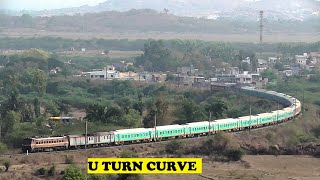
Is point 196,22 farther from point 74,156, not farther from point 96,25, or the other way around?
point 74,156

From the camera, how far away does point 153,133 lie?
3341cm

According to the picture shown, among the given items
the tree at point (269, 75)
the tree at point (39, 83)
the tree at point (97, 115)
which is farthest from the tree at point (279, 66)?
the tree at point (97, 115)

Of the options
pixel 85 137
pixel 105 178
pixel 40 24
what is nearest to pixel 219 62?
pixel 85 137

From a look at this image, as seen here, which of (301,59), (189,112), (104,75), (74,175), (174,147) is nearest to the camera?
(74,175)

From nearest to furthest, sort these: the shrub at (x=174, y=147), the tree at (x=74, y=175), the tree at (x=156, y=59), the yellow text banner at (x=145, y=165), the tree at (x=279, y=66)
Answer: the yellow text banner at (x=145, y=165) → the tree at (x=74, y=175) → the shrub at (x=174, y=147) → the tree at (x=279, y=66) → the tree at (x=156, y=59)

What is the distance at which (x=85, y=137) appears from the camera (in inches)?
1224

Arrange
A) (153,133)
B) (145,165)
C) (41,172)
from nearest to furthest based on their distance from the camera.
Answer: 1. (145,165)
2. (41,172)
3. (153,133)

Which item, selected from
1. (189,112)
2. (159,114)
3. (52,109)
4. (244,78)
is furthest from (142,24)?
(159,114)

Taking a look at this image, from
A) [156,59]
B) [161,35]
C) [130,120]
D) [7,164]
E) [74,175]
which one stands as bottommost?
[161,35]

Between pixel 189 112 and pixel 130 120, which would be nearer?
pixel 130 120

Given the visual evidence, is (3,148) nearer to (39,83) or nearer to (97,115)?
(97,115)

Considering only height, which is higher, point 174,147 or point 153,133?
point 153,133

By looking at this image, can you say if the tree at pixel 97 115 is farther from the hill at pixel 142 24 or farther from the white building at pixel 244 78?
the hill at pixel 142 24

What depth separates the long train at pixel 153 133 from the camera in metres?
30.1
